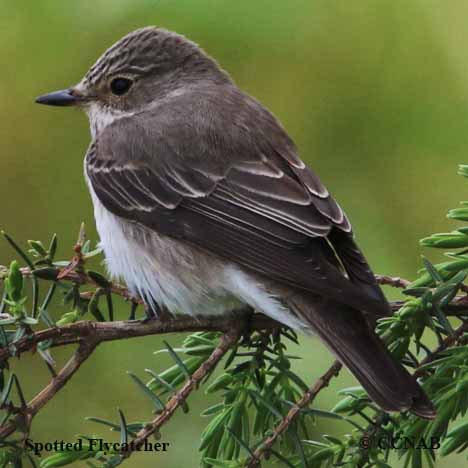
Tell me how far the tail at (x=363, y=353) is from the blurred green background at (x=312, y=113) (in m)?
0.63

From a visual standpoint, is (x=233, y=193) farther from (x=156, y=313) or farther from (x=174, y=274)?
(x=156, y=313)

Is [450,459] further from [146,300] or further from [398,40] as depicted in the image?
[398,40]

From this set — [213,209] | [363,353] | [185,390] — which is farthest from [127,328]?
[213,209]

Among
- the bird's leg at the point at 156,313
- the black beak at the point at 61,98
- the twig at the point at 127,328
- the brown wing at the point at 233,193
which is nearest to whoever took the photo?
the twig at the point at 127,328

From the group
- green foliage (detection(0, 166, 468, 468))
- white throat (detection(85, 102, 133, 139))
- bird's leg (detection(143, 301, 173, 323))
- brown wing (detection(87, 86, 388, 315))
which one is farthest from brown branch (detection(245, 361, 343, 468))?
white throat (detection(85, 102, 133, 139))

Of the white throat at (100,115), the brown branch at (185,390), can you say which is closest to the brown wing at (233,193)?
the white throat at (100,115)

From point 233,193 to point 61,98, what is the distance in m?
1.09

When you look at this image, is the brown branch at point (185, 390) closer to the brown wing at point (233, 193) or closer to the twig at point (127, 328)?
the twig at point (127, 328)

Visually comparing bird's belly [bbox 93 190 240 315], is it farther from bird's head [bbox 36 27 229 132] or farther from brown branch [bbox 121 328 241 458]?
bird's head [bbox 36 27 229 132]

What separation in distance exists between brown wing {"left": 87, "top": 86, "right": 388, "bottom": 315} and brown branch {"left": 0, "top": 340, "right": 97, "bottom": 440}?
747 millimetres

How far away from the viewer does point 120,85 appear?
466cm

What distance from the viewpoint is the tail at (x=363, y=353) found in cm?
276

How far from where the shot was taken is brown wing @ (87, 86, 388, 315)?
3395 mm

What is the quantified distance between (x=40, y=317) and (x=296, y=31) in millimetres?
1976
